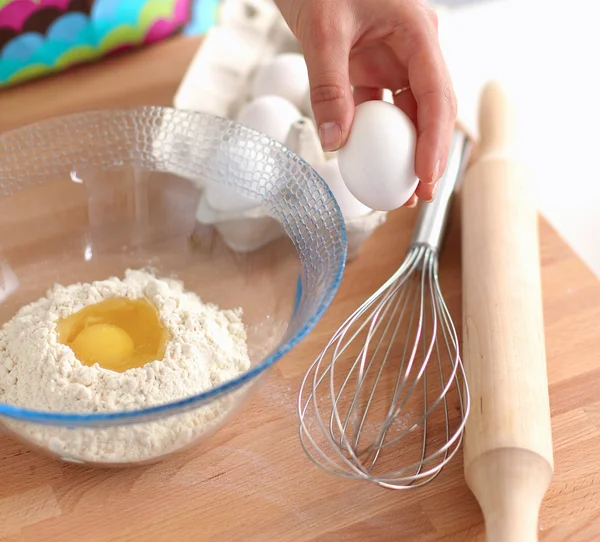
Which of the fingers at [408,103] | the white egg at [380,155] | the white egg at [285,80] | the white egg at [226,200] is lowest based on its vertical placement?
the white egg at [226,200]

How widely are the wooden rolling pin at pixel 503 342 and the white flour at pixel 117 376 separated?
235mm

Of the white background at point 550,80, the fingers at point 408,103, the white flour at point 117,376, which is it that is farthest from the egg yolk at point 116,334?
the white background at point 550,80

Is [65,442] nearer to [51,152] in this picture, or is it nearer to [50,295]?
[50,295]

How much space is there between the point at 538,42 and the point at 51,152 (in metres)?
1.20

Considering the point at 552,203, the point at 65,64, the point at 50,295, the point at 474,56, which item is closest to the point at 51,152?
the point at 50,295

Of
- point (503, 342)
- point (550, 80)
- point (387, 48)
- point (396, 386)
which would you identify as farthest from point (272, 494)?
point (550, 80)

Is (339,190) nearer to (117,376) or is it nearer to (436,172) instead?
(436,172)

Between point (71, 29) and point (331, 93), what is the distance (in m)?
0.62

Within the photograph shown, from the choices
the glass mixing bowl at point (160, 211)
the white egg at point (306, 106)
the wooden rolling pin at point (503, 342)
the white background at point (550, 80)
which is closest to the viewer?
the wooden rolling pin at point (503, 342)

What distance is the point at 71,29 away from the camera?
1162 mm

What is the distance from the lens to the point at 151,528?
0.70 meters

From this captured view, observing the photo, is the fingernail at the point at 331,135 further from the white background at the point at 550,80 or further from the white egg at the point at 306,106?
the white background at the point at 550,80

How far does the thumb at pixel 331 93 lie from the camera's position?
2.34 ft

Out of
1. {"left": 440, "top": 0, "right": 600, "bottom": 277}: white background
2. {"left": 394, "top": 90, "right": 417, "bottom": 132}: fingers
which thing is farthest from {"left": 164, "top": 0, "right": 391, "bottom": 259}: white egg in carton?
{"left": 440, "top": 0, "right": 600, "bottom": 277}: white background
